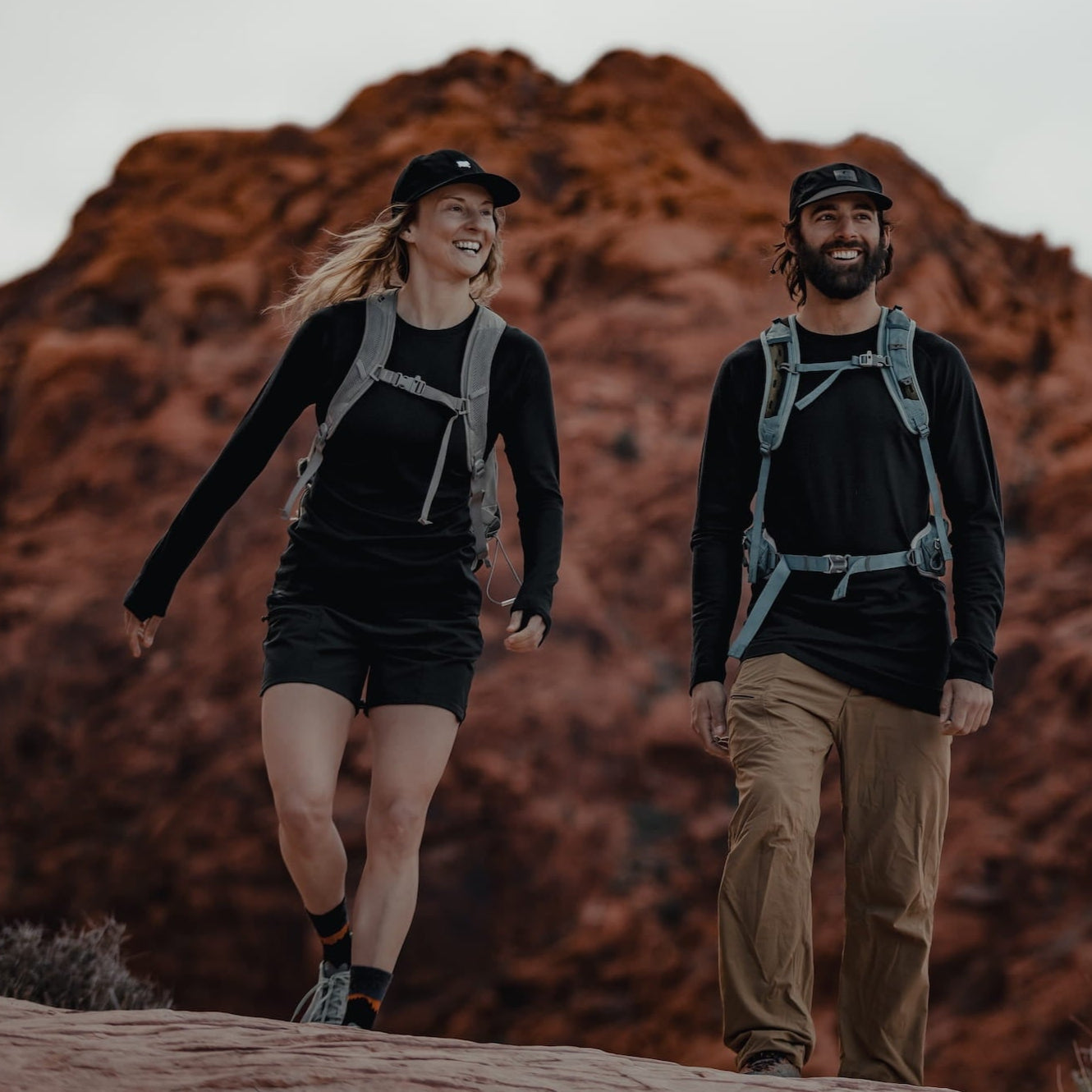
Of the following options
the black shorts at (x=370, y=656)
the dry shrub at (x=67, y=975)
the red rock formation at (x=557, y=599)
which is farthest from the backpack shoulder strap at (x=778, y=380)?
the red rock formation at (x=557, y=599)

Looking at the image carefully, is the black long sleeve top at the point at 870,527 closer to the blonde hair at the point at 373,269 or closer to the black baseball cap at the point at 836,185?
the black baseball cap at the point at 836,185

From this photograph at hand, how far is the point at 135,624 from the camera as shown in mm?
4410

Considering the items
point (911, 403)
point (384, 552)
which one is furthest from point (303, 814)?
point (911, 403)

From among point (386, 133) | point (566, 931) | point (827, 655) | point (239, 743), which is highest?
point (386, 133)

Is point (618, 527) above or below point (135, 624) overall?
above

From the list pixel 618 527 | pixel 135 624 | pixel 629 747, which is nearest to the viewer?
pixel 135 624

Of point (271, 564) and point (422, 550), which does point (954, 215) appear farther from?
point (422, 550)

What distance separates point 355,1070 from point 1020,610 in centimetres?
969

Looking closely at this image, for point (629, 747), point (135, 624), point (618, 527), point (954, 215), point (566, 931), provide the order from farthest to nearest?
1. point (954, 215)
2. point (618, 527)
3. point (629, 747)
4. point (566, 931)
5. point (135, 624)

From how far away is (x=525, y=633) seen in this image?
13.5 ft

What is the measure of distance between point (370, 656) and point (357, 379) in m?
0.82

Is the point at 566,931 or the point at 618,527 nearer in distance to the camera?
the point at 566,931

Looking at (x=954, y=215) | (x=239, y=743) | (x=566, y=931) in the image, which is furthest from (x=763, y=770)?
(x=954, y=215)

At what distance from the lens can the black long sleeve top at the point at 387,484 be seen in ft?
13.3
